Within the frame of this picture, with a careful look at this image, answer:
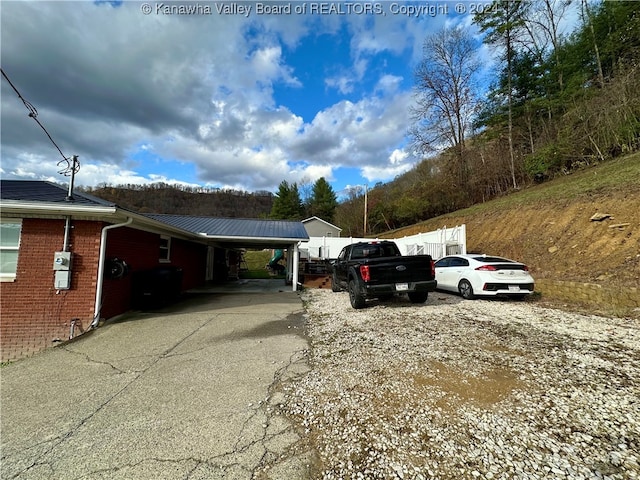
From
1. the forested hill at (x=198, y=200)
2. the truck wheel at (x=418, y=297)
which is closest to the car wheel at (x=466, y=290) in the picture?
the truck wheel at (x=418, y=297)

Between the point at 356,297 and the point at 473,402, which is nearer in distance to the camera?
the point at 473,402

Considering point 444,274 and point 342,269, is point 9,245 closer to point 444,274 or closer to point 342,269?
point 342,269

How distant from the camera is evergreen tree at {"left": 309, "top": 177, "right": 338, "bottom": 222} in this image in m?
43.6

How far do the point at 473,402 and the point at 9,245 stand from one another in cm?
854

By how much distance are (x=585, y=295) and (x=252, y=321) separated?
26.6ft

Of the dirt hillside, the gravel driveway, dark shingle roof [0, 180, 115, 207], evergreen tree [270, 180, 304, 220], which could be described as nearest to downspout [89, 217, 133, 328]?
dark shingle roof [0, 180, 115, 207]

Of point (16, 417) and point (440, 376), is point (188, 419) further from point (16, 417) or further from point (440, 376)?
point (440, 376)

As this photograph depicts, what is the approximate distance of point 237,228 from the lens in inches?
466

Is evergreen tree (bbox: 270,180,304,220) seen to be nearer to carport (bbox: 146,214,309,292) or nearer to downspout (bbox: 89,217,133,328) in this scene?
carport (bbox: 146,214,309,292)

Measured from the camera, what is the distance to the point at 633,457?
1883 millimetres

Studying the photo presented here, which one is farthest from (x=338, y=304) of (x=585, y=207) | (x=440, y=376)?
(x=585, y=207)

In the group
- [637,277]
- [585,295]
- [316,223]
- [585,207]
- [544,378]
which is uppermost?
[316,223]

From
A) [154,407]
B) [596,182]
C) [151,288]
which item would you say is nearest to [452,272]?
[596,182]

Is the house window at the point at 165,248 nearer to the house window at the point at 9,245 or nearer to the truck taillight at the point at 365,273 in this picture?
the house window at the point at 9,245
